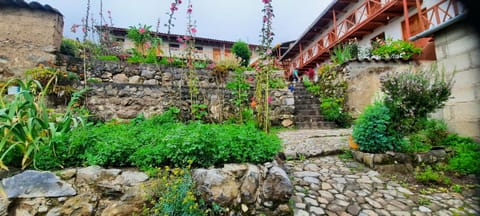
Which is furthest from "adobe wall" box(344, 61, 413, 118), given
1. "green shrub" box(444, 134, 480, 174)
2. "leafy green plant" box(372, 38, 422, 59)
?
"green shrub" box(444, 134, 480, 174)

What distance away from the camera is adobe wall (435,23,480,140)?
297 cm

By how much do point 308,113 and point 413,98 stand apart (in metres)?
3.25

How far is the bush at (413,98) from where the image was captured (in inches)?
114

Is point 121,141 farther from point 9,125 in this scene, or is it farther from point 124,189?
point 9,125

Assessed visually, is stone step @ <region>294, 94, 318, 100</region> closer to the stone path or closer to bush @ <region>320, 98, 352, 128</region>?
bush @ <region>320, 98, 352, 128</region>

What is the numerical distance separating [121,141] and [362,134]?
3.33 meters

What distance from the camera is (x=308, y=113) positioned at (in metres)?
6.13

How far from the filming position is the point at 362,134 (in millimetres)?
2920

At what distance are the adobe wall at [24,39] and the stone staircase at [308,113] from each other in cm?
683

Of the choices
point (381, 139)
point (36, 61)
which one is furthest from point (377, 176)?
point (36, 61)

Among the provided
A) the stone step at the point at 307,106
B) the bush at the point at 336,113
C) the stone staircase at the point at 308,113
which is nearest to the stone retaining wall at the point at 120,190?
the stone staircase at the point at 308,113

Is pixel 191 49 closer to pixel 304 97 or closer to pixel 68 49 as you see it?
pixel 68 49

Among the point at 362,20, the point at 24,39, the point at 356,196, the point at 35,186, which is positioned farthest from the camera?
the point at 362,20

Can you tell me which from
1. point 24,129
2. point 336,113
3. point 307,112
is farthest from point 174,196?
point 336,113
